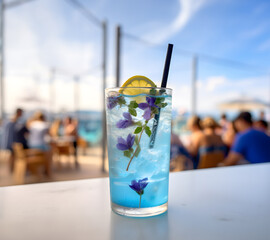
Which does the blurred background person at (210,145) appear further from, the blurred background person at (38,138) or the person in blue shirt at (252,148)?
the blurred background person at (38,138)

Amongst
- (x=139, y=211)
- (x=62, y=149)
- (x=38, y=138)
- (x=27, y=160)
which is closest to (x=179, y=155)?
(x=27, y=160)

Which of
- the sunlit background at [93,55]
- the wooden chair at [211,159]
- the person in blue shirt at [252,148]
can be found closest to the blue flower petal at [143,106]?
the person in blue shirt at [252,148]

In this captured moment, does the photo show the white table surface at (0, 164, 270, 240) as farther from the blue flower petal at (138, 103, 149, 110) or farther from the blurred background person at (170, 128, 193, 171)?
the blurred background person at (170, 128, 193, 171)

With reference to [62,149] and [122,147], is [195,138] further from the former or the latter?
[62,149]

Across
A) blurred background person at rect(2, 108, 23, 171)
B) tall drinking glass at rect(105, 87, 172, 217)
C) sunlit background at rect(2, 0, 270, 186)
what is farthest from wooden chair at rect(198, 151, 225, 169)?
sunlit background at rect(2, 0, 270, 186)

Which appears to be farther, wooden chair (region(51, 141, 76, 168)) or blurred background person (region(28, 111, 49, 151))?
wooden chair (region(51, 141, 76, 168))
